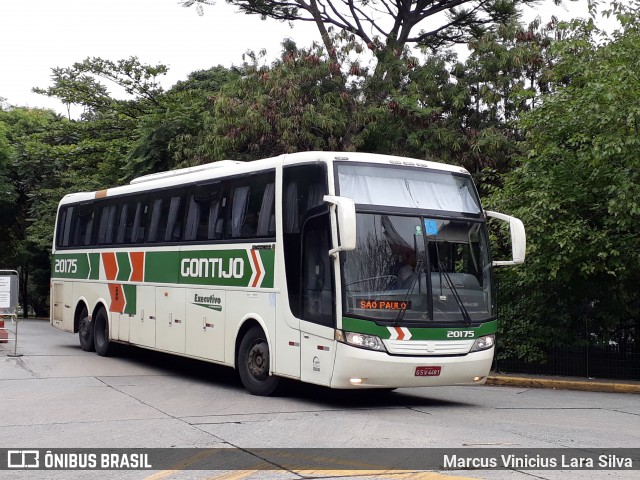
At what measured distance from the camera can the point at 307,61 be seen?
25.1 meters

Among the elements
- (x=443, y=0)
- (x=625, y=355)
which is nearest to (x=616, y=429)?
(x=625, y=355)

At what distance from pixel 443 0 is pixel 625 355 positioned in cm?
1450

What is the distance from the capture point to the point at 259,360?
45.2 ft

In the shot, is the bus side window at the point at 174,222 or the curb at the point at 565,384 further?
the bus side window at the point at 174,222

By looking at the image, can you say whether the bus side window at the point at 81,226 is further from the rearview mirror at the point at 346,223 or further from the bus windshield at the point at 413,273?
the rearview mirror at the point at 346,223

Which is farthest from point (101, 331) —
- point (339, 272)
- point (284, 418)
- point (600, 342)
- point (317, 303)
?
point (600, 342)

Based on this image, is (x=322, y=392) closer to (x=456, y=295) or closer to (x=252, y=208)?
(x=252, y=208)

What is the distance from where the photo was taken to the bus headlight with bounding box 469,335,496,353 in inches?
494

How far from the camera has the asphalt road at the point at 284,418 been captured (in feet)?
30.0

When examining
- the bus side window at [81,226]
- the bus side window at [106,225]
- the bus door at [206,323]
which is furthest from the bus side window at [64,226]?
the bus door at [206,323]

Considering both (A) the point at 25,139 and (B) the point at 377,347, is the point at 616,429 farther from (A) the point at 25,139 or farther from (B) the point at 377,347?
(A) the point at 25,139

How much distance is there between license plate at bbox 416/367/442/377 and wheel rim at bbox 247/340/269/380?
2.52m

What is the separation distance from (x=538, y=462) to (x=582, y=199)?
8.67 meters

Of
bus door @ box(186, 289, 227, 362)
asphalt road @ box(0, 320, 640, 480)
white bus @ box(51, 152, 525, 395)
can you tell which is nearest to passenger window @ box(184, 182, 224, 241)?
white bus @ box(51, 152, 525, 395)
